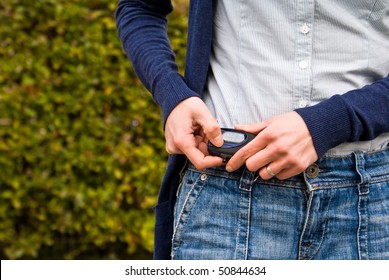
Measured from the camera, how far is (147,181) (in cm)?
411

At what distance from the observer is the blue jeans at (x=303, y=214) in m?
1.59

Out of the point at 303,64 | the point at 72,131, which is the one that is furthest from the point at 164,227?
the point at 72,131

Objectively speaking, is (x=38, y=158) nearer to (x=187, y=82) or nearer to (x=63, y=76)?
(x=63, y=76)

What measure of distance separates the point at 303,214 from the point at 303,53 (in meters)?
0.43

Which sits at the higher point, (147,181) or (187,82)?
(187,82)

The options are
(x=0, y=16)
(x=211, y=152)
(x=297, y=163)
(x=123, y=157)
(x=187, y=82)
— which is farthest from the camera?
(x=123, y=157)

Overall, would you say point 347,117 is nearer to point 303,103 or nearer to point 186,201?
point 303,103

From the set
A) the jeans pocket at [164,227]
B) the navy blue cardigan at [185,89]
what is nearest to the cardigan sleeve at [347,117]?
the navy blue cardigan at [185,89]

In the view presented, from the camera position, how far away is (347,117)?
1.53m

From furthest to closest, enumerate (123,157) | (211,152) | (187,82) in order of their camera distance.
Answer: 1. (123,157)
2. (187,82)
3. (211,152)

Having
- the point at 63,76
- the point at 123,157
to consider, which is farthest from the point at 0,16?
the point at 123,157

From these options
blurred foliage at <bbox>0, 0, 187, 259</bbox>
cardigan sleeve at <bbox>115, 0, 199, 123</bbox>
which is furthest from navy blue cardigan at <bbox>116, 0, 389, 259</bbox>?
blurred foliage at <bbox>0, 0, 187, 259</bbox>

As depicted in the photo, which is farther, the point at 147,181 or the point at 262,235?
the point at 147,181
